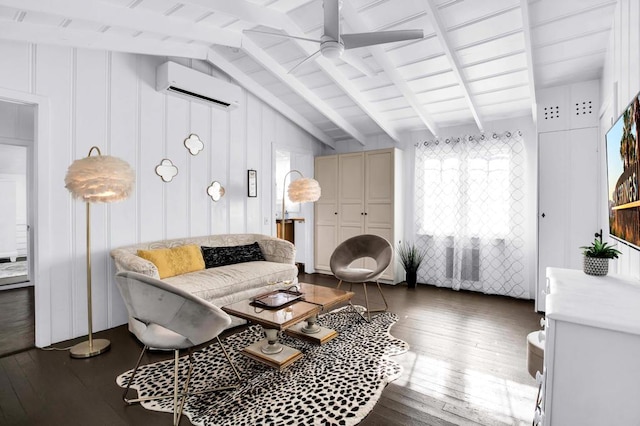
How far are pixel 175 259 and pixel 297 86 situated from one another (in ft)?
8.79

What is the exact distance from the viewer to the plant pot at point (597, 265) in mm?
1863

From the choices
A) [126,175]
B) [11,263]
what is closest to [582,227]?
[126,175]

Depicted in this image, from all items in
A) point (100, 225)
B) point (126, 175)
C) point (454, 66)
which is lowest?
point (100, 225)

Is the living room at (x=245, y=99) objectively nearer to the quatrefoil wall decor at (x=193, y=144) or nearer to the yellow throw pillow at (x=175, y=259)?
the quatrefoil wall decor at (x=193, y=144)

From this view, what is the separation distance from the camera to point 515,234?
4586mm

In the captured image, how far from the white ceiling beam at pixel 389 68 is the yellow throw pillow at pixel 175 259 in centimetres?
291

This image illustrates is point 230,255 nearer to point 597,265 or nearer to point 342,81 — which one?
point 342,81

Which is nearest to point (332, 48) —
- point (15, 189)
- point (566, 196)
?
point (566, 196)

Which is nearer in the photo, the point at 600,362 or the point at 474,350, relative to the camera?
the point at 600,362

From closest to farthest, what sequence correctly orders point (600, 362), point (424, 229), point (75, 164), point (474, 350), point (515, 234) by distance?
point (600, 362) → point (75, 164) → point (474, 350) → point (515, 234) → point (424, 229)

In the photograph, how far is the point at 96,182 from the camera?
2.68 m

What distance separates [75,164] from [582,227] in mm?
5073

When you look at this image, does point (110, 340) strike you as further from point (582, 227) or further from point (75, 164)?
point (582, 227)

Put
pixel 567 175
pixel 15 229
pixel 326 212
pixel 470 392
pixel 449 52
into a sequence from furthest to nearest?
pixel 15 229, pixel 326 212, pixel 567 175, pixel 449 52, pixel 470 392
